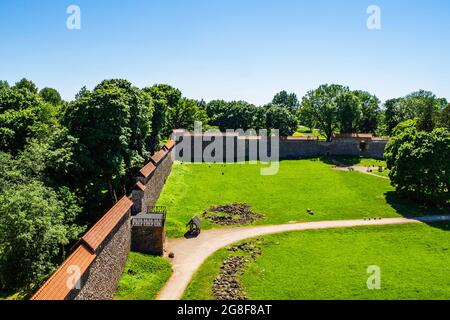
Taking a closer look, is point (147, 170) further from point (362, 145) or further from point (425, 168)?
point (362, 145)

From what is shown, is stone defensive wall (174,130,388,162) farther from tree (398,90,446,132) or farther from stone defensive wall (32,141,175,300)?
stone defensive wall (32,141,175,300)

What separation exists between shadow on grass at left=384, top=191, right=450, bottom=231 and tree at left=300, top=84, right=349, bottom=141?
34.2 m

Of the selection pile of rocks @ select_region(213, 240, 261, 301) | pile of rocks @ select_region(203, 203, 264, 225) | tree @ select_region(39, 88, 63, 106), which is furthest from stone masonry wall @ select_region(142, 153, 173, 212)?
tree @ select_region(39, 88, 63, 106)

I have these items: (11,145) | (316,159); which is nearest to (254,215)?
(11,145)

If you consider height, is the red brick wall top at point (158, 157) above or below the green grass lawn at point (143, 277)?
above

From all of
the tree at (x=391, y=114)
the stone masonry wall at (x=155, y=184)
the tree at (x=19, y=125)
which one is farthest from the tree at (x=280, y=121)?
the tree at (x=19, y=125)

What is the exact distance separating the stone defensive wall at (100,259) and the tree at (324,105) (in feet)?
181

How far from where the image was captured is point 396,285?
26312 mm

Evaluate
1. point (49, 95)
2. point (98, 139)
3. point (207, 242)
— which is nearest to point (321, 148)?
point (207, 242)

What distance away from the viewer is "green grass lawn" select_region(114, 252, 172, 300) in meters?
24.0

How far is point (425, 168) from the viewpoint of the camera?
44156mm

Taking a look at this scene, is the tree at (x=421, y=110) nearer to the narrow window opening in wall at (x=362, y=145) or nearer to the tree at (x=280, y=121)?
the narrow window opening in wall at (x=362, y=145)

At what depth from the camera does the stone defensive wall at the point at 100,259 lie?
16.4 meters

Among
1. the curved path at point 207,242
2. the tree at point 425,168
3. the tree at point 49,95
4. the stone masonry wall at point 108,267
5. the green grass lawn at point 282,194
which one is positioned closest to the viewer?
the stone masonry wall at point 108,267
